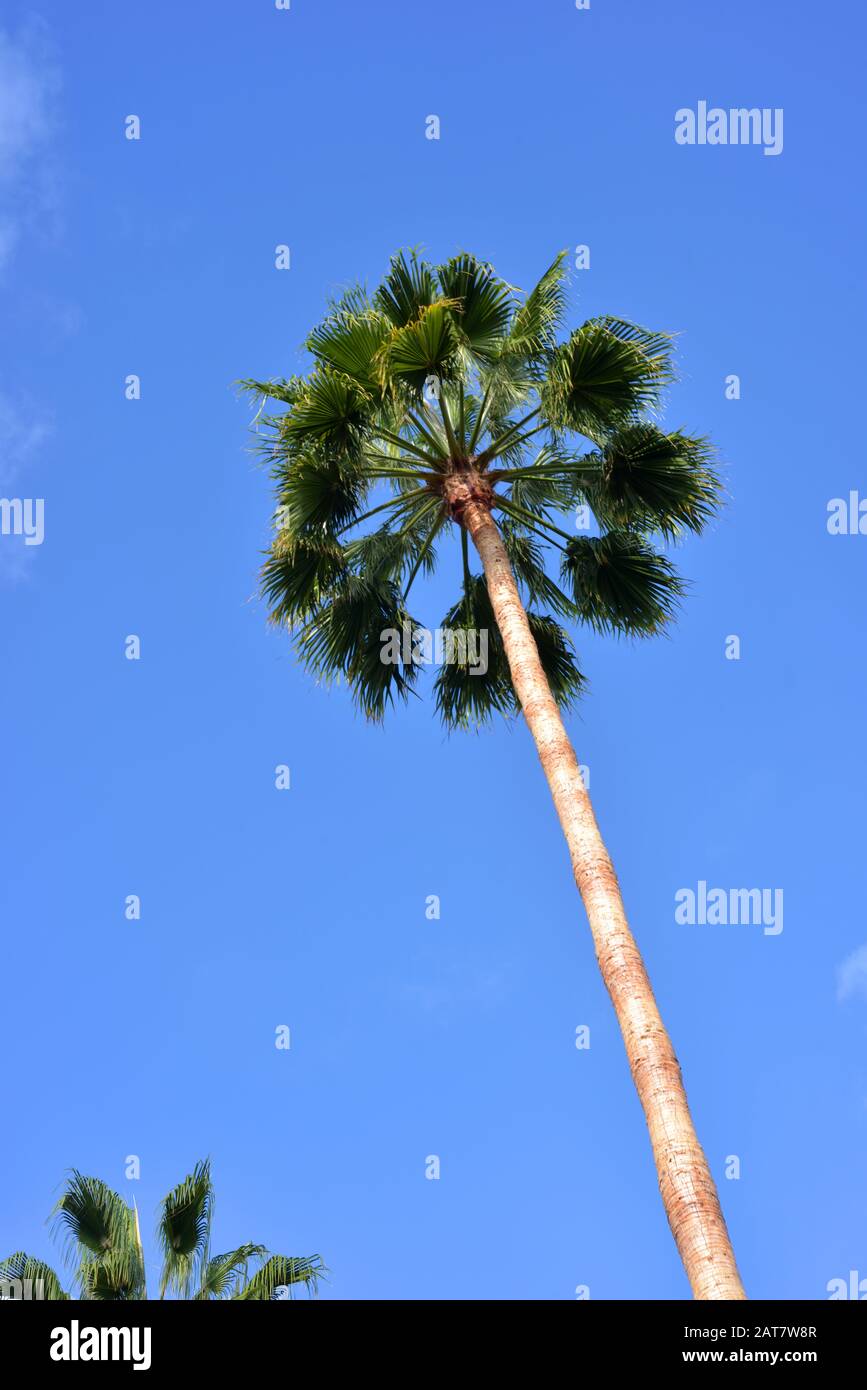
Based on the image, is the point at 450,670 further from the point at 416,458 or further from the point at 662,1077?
the point at 662,1077

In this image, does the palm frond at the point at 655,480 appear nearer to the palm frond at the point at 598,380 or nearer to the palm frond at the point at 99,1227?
the palm frond at the point at 598,380

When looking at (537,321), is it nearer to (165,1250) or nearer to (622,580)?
(622,580)

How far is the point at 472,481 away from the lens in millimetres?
13344

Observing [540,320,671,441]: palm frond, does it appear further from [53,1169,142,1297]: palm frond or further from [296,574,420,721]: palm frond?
[53,1169,142,1297]: palm frond

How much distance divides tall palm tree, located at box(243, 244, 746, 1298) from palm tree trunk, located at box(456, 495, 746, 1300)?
1.6 inches

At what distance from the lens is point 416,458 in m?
13.7

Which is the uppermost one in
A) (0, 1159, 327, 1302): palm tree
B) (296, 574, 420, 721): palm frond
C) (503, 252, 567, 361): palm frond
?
(503, 252, 567, 361): palm frond

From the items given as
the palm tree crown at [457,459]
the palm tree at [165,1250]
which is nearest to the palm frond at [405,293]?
the palm tree crown at [457,459]

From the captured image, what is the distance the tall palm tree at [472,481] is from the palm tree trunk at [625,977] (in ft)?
0.13

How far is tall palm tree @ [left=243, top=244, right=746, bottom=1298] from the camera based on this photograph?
1270cm

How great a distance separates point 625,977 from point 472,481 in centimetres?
581

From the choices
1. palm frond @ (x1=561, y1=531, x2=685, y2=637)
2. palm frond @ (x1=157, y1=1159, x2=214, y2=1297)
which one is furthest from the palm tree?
palm frond @ (x1=561, y1=531, x2=685, y2=637)

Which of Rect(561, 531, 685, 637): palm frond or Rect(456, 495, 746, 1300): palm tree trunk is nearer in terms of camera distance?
Rect(456, 495, 746, 1300): palm tree trunk

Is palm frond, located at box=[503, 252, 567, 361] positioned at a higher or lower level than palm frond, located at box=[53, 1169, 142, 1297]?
higher
